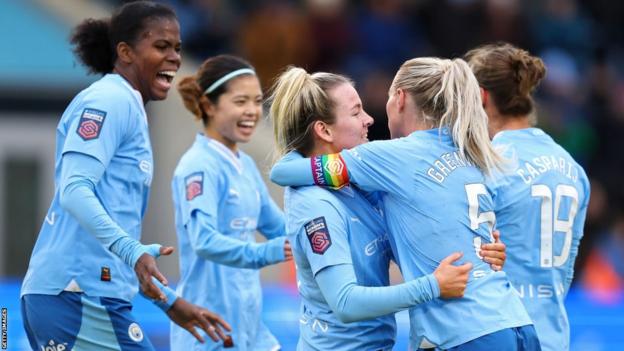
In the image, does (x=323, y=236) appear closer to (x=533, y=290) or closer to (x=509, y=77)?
(x=533, y=290)

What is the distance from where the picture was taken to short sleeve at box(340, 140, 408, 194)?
4750 millimetres

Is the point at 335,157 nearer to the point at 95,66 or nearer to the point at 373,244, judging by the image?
the point at 373,244

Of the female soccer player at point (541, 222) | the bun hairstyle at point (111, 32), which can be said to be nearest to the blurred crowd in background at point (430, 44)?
the female soccer player at point (541, 222)

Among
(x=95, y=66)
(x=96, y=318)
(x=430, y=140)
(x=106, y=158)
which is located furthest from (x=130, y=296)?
(x=430, y=140)

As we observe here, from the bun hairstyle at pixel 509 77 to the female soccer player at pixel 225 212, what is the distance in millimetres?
1235

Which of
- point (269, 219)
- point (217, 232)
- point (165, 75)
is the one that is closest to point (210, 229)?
point (217, 232)

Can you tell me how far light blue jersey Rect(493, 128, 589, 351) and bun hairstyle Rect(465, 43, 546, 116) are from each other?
0.29 m

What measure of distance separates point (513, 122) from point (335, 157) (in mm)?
1380

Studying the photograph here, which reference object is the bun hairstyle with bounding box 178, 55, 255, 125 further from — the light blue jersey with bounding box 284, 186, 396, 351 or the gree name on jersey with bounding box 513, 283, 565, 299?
the gree name on jersey with bounding box 513, 283, 565, 299

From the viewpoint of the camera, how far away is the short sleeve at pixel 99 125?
5.10 m

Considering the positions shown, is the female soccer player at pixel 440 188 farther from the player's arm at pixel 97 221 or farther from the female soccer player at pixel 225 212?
the female soccer player at pixel 225 212

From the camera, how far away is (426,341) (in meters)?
4.71

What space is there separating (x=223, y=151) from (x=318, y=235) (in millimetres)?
1903

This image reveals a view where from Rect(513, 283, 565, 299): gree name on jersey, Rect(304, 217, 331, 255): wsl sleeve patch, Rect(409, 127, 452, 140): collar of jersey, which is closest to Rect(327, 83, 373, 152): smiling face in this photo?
Rect(409, 127, 452, 140): collar of jersey
